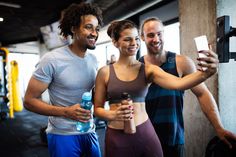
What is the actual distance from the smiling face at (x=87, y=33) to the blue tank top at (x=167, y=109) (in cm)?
58

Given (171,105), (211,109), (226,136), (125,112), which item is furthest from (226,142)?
(125,112)

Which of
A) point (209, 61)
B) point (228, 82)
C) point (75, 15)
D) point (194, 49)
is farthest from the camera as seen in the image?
point (194, 49)

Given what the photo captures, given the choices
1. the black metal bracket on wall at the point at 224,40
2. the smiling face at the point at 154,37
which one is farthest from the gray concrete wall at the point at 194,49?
the black metal bracket on wall at the point at 224,40

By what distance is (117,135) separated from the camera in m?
1.33

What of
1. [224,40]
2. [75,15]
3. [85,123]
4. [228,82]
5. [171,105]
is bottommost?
[85,123]

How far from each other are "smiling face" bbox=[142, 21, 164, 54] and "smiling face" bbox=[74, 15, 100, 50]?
1.44 ft

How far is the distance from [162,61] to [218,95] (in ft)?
2.15

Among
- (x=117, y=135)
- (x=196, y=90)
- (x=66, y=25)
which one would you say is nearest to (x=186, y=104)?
(x=196, y=90)

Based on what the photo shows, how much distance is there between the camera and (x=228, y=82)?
191 cm

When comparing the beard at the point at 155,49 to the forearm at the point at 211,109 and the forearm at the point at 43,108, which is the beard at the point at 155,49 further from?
the forearm at the point at 43,108

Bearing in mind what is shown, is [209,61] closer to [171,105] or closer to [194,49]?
[171,105]

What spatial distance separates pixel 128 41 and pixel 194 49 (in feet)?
3.28

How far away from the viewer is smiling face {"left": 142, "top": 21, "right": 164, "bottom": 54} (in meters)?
1.72

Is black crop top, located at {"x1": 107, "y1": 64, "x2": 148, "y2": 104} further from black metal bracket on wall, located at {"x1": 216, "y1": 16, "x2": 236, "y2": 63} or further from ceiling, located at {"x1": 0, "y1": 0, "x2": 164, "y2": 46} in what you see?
ceiling, located at {"x1": 0, "y1": 0, "x2": 164, "y2": 46}
